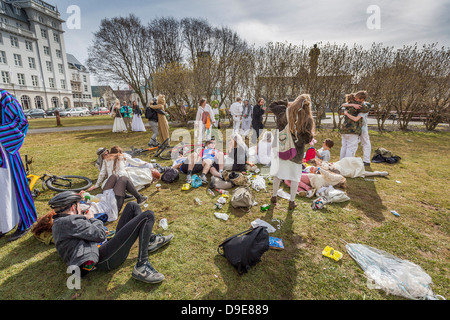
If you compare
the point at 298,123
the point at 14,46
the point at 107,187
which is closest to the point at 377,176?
the point at 298,123

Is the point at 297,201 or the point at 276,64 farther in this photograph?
the point at 276,64

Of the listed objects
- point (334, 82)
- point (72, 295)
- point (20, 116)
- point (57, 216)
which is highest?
point (334, 82)

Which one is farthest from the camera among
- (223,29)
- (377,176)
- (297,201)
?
(223,29)

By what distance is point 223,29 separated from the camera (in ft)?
72.0

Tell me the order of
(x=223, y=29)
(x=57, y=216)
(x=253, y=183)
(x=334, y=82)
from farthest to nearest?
(x=223, y=29) → (x=334, y=82) → (x=253, y=183) → (x=57, y=216)

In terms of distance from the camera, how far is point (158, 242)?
Answer: 10.1 feet

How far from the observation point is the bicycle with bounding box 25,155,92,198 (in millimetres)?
4628

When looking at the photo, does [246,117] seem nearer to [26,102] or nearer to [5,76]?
[5,76]

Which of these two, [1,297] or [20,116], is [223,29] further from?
[1,297]

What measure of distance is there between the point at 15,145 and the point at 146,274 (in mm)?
3021

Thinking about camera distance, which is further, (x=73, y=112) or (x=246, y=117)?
(x=73, y=112)

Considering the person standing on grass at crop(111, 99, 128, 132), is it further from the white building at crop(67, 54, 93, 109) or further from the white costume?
the white building at crop(67, 54, 93, 109)

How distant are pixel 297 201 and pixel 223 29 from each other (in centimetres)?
2329

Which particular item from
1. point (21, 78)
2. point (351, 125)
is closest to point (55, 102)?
point (21, 78)
